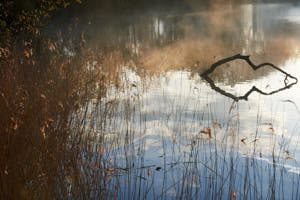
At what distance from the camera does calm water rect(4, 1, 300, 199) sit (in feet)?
9.68

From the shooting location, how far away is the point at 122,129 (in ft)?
13.8

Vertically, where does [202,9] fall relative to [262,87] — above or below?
above

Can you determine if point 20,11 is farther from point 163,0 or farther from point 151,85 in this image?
point 163,0

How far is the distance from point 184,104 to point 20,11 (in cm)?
389

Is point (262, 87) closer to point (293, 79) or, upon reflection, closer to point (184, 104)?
point (293, 79)

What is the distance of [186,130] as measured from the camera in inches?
168

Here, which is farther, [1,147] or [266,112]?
[266,112]

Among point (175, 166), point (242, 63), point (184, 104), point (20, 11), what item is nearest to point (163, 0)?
point (242, 63)

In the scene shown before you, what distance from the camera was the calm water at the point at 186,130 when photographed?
2.95m

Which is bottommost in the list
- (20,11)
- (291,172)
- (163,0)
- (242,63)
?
(291,172)

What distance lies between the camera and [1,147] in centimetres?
273

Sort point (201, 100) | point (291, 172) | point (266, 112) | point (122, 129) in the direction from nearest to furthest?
point (291, 172)
point (122, 129)
point (266, 112)
point (201, 100)

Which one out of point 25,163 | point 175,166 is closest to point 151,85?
point 175,166

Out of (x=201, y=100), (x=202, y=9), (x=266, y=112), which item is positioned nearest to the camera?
(x=266, y=112)
